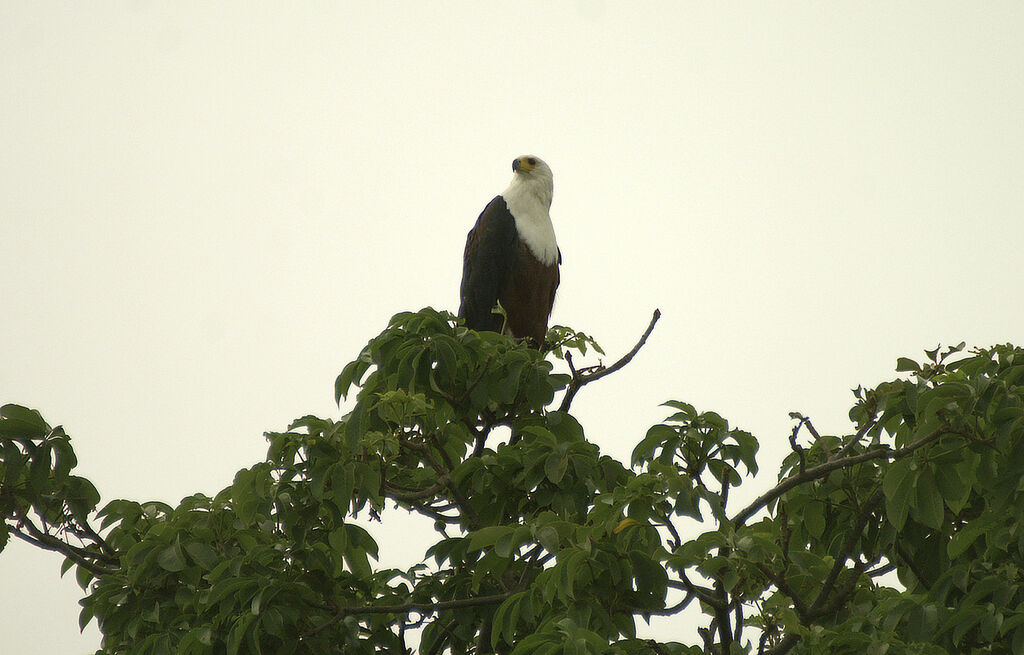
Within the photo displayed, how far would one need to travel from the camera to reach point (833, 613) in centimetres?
265

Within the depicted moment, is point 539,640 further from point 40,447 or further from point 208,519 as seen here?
point 40,447

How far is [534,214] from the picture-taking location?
5410mm

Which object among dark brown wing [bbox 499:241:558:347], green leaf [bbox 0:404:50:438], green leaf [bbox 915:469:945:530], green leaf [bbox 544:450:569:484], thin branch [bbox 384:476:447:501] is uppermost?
dark brown wing [bbox 499:241:558:347]

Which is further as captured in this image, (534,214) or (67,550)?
(534,214)

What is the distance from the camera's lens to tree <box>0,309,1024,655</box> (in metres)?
2.24

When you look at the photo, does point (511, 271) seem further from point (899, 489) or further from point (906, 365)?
point (899, 489)

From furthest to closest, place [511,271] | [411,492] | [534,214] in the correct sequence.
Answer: [534,214] → [511,271] → [411,492]

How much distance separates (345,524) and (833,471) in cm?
133

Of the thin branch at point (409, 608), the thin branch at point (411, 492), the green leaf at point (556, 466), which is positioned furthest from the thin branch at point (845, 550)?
the thin branch at point (411, 492)

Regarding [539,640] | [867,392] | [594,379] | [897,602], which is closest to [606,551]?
[539,640]

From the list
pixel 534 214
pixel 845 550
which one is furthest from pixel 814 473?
pixel 534 214

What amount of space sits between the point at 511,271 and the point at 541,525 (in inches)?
115

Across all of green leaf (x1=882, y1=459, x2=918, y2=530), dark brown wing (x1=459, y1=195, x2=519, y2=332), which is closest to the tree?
green leaf (x1=882, y1=459, x2=918, y2=530)

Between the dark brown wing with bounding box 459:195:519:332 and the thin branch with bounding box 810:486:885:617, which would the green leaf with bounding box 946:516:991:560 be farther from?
the dark brown wing with bounding box 459:195:519:332
